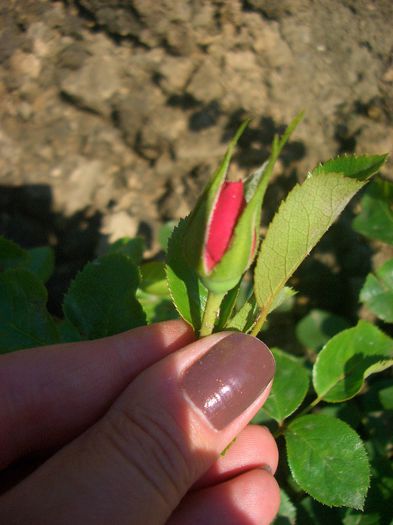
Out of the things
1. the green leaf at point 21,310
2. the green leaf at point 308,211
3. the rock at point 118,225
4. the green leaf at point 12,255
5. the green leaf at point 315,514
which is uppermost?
the green leaf at point 308,211

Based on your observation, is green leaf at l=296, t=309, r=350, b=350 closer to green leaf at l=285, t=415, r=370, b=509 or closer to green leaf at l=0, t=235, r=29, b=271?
green leaf at l=285, t=415, r=370, b=509

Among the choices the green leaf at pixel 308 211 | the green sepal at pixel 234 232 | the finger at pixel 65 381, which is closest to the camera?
the green sepal at pixel 234 232

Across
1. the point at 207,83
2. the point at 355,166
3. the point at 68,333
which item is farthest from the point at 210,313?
the point at 207,83

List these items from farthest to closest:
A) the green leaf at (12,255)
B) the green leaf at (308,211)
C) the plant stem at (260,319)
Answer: the green leaf at (12,255) → the plant stem at (260,319) → the green leaf at (308,211)

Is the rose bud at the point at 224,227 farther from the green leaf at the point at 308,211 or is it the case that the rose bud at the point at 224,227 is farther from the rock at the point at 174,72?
the rock at the point at 174,72

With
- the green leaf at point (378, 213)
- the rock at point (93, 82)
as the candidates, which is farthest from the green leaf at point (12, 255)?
the green leaf at point (378, 213)

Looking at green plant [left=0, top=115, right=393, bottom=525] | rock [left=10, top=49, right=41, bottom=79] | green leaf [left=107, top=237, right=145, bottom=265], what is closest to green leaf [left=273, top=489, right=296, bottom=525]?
green plant [left=0, top=115, right=393, bottom=525]

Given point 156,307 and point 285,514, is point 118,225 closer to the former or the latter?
point 156,307

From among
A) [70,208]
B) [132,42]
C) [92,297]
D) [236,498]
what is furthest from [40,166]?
[236,498]
